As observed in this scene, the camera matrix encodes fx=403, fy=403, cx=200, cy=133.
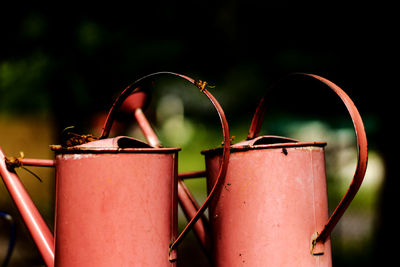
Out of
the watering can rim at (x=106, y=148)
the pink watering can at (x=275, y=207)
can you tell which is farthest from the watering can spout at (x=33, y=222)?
the pink watering can at (x=275, y=207)

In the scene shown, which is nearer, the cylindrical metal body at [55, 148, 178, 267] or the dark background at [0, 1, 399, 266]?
the cylindrical metal body at [55, 148, 178, 267]

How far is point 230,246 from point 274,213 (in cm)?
11

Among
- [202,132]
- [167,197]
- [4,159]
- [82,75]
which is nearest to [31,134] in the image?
[82,75]

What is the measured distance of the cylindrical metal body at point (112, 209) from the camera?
29.0 inches

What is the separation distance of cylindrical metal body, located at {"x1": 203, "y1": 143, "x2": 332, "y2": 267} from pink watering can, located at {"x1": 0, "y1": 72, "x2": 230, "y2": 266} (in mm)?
62

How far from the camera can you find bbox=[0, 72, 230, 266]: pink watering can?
74 cm

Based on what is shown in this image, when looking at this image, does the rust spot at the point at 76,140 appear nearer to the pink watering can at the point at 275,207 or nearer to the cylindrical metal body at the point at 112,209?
the cylindrical metal body at the point at 112,209

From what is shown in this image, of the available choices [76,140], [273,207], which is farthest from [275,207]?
[76,140]

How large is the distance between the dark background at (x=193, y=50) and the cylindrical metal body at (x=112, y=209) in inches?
40.5

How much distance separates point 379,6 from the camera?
72.7 inches

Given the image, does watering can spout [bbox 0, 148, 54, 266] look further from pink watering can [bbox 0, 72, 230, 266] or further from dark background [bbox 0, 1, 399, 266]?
dark background [bbox 0, 1, 399, 266]

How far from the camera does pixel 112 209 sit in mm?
739

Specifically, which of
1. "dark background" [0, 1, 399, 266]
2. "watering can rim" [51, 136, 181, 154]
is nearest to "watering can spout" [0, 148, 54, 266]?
"watering can rim" [51, 136, 181, 154]

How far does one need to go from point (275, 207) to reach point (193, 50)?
4.28ft
